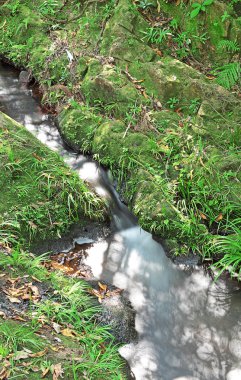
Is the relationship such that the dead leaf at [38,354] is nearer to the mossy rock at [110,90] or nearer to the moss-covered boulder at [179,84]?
the mossy rock at [110,90]

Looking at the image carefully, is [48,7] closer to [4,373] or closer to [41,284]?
[41,284]

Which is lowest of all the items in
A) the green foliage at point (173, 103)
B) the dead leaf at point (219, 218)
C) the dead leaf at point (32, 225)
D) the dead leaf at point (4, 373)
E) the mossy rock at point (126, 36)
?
the dead leaf at point (32, 225)

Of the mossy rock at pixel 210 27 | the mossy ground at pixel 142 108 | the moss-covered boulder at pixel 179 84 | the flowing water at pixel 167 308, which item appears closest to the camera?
the flowing water at pixel 167 308

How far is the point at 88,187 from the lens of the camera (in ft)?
24.1

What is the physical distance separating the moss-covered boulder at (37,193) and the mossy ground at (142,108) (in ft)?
3.01

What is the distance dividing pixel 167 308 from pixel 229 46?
5226mm

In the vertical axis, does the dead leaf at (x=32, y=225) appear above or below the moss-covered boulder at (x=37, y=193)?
below

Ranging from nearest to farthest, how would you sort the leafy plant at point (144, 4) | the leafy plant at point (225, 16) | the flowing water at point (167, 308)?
the flowing water at point (167, 308)
the leafy plant at point (225, 16)
the leafy plant at point (144, 4)

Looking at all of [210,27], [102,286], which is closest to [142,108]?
[210,27]

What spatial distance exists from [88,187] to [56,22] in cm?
528

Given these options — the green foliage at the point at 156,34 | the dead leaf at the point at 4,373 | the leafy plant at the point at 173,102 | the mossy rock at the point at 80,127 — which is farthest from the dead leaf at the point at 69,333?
the green foliage at the point at 156,34

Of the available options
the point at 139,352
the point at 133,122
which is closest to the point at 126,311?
the point at 139,352

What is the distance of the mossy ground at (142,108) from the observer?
683 centimetres

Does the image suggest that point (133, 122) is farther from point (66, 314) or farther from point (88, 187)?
point (66, 314)
